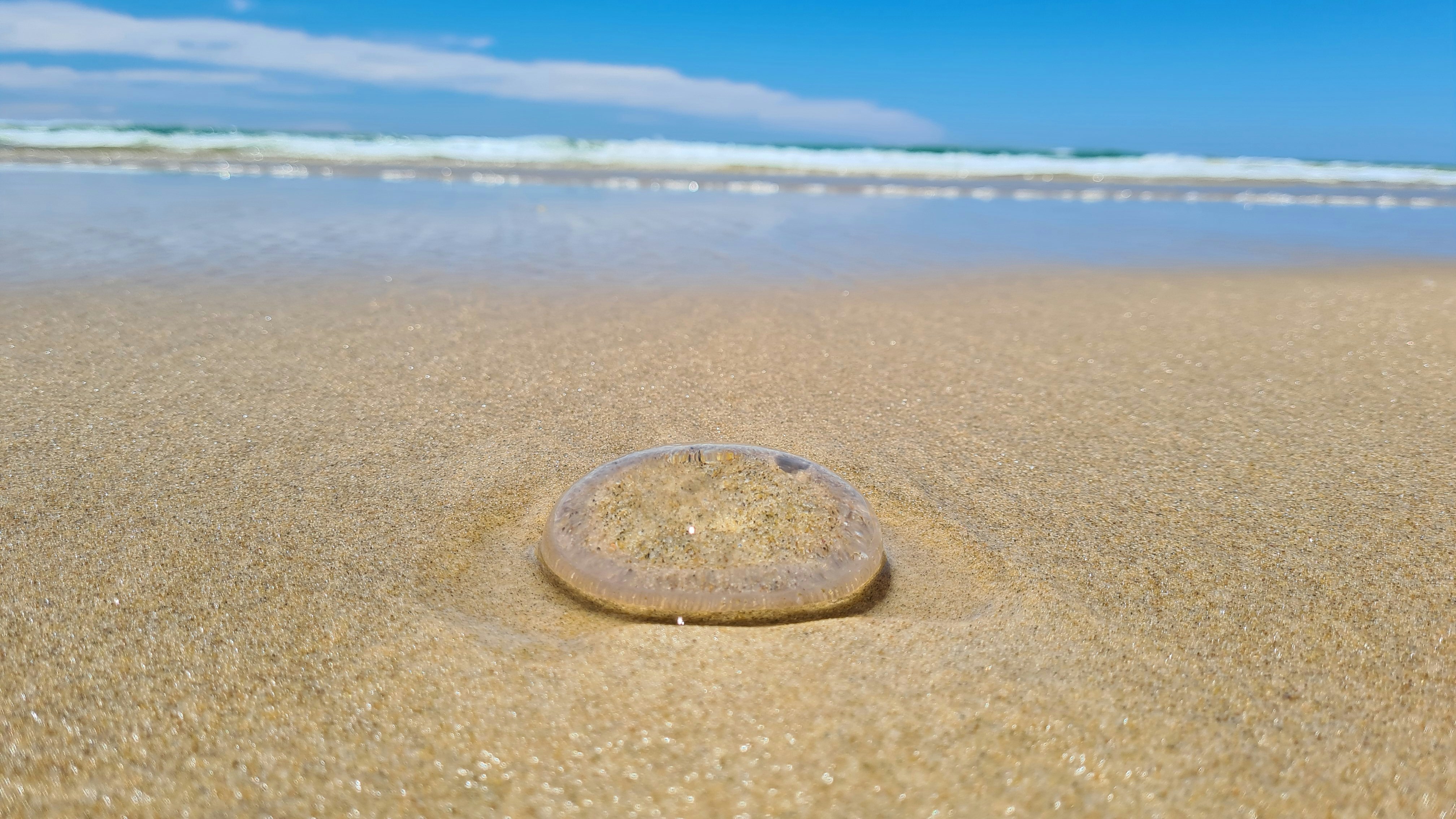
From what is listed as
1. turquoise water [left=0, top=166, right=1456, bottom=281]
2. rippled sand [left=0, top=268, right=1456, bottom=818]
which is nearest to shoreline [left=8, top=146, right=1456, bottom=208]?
turquoise water [left=0, top=166, right=1456, bottom=281]

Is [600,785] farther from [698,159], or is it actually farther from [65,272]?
[698,159]

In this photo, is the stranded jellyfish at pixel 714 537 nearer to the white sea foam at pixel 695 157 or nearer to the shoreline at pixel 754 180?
the shoreline at pixel 754 180

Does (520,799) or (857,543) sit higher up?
(857,543)

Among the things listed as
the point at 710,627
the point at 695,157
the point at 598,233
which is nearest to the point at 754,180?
the point at 695,157

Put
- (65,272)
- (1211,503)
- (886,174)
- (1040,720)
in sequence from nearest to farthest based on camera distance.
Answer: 1. (1040,720)
2. (1211,503)
3. (65,272)
4. (886,174)

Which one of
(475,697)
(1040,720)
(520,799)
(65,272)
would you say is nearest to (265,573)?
(475,697)

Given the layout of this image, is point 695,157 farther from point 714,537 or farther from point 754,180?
point 714,537
